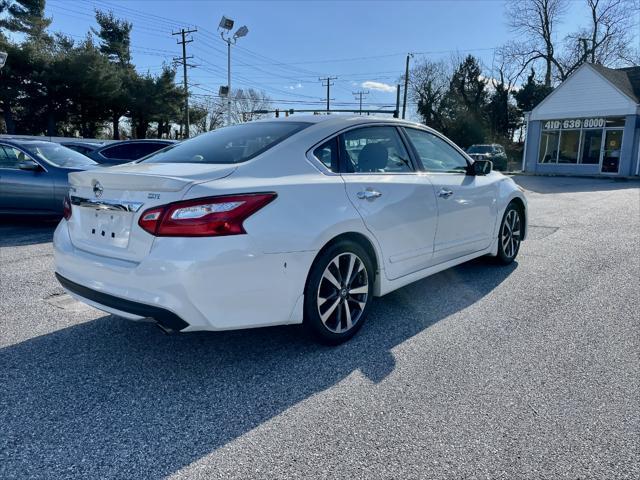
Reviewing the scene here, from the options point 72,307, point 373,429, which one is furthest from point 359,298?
point 72,307

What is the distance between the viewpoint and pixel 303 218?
294 centimetres

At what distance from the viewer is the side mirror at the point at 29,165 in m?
7.75

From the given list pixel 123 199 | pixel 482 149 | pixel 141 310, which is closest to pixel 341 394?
pixel 141 310

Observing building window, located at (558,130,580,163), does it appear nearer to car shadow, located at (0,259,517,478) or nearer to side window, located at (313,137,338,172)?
car shadow, located at (0,259,517,478)

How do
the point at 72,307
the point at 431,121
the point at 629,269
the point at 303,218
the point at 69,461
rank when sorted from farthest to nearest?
the point at 431,121 < the point at 629,269 < the point at 72,307 < the point at 303,218 < the point at 69,461

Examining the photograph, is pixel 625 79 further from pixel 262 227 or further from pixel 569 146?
pixel 262 227

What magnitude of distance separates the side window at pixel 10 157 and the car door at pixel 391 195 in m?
6.71

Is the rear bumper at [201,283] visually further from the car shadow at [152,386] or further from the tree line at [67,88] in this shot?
the tree line at [67,88]

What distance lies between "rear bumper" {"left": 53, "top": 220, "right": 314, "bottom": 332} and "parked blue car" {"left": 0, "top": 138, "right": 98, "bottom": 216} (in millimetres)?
5649

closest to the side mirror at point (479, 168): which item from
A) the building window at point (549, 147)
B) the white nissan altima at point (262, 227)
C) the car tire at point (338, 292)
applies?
the white nissan altima at point (262, 227)

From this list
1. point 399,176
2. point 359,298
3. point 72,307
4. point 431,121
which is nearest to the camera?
point 359,298

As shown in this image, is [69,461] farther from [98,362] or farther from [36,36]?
[36,36]

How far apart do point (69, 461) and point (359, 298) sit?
2.05 metres

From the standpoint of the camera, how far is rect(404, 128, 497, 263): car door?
4215 mm
